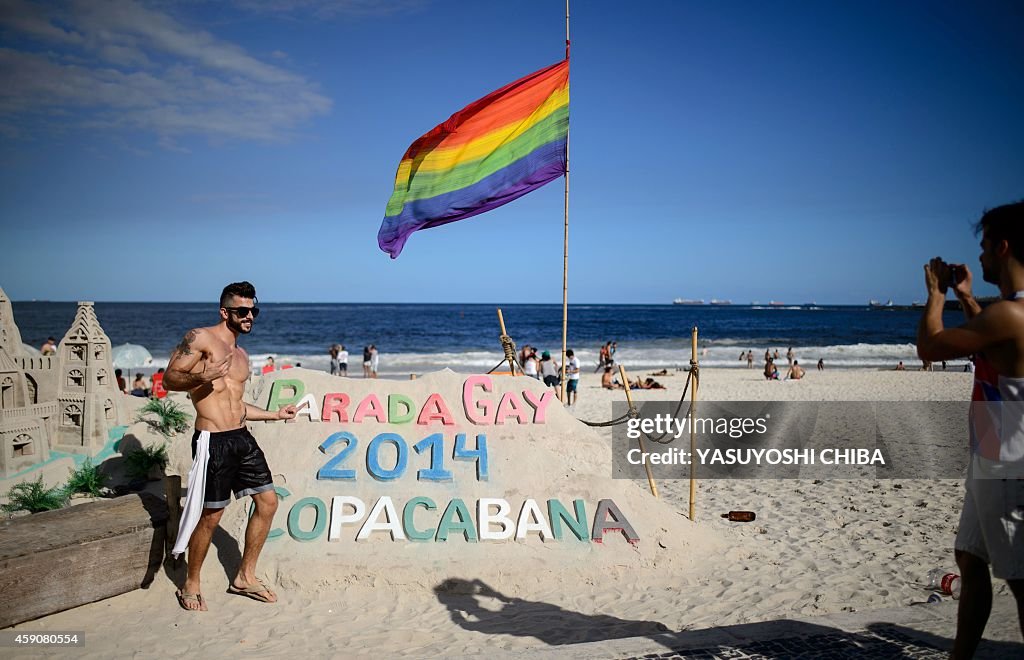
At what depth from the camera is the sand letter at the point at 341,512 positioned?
6227mm

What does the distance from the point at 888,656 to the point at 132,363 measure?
19103 millimetres

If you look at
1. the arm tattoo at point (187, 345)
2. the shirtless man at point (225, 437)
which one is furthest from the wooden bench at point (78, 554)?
the arm tattoo at point (187, 345)

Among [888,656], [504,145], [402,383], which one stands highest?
[504,145]

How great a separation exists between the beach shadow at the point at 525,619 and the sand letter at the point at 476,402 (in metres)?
1.86

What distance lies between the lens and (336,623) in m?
5.11

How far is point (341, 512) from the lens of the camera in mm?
6379

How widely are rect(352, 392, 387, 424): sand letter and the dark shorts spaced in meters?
2.03

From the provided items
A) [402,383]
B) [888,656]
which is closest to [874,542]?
[888,656]

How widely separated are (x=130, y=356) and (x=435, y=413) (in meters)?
14.7

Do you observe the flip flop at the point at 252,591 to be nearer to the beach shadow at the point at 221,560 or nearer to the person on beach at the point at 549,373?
the beach shadow at the point at 221,560

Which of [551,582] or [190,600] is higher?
[190,600]

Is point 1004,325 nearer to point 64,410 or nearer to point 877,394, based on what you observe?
point 64,410

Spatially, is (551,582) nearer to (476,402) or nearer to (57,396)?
(476,402)

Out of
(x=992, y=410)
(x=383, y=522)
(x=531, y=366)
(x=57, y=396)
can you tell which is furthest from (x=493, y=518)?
(x=531, y=366)
